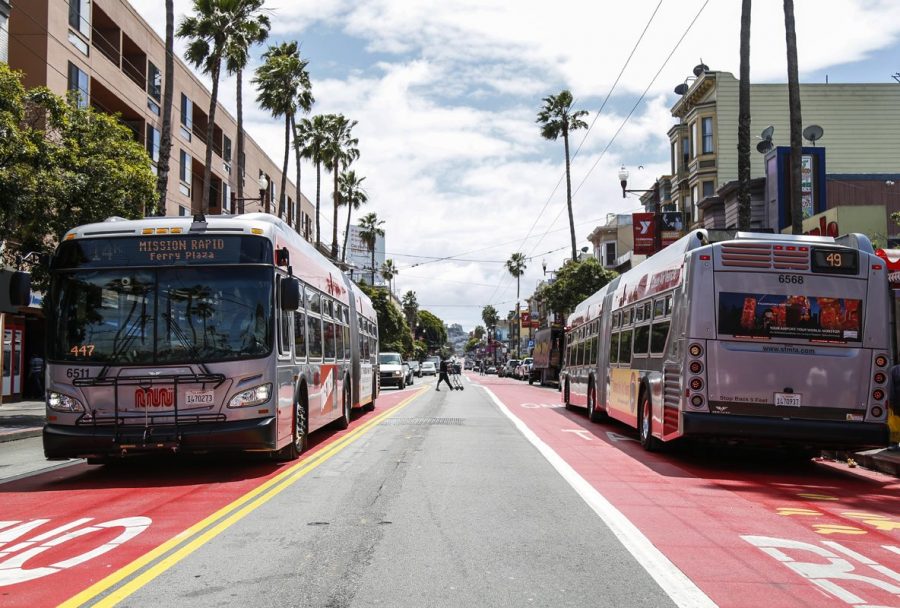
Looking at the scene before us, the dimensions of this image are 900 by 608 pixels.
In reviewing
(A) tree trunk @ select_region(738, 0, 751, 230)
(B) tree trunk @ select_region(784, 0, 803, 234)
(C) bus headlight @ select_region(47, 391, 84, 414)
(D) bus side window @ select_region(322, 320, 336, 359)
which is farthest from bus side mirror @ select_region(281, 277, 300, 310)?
(A) tree trunk @ select_region(738, 0, 751, 230)

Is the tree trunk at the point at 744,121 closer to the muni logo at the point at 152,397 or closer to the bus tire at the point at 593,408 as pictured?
the bus tire at the point at 593,408

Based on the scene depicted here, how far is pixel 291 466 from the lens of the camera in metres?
11.7

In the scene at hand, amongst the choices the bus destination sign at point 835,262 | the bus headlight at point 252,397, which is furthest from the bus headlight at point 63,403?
the bus destination sign at point 835,262

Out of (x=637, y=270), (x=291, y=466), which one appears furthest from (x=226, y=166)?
(x=291, y=466)

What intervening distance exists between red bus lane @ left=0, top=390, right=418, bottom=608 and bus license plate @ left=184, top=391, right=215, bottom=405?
0.96 m

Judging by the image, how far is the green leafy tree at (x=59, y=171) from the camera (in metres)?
17.9

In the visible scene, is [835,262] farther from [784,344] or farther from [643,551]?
[643,551]

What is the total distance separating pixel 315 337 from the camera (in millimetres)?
14375

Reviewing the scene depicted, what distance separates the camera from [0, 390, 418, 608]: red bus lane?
598 cm

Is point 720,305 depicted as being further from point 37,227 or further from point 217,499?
point 37,227

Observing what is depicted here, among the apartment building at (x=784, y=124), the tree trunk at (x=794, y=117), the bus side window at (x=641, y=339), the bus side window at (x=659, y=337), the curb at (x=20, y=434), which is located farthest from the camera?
the apartment building at (x=784, y=124)

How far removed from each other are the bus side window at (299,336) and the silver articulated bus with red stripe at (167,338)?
1115 mm

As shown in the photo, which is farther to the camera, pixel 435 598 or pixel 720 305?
pixel 720 305

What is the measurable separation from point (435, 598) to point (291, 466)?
22.0 feet
